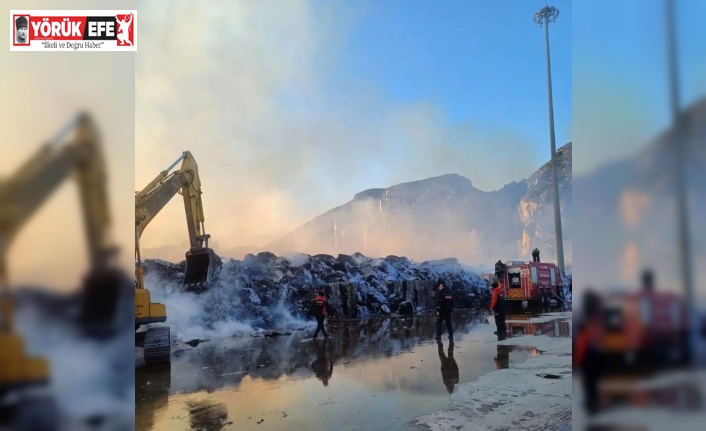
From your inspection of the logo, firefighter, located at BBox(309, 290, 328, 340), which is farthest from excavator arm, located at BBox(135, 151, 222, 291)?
the logo

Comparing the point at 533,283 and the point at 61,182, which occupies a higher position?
the point at 61,182

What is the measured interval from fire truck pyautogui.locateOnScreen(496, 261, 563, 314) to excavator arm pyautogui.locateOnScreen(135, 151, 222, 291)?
2.00 metres

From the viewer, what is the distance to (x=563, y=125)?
315cm

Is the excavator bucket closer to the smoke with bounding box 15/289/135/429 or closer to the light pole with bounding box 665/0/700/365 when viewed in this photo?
the smoke with bounding box 15/289/135/429

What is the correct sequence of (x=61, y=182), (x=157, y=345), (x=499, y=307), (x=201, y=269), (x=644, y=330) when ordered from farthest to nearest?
(x=499, y=307) → (x=201, y=269) → (x=157, y=345) → (x=61, y=182) → (x=644, y=330)

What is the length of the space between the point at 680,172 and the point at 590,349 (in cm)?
102

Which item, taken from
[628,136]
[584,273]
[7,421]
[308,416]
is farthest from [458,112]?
[7,421]

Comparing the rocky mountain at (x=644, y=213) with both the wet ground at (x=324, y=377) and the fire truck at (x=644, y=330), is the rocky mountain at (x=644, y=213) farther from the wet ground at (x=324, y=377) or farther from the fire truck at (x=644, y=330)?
the wet ground at (x=324, y=377)

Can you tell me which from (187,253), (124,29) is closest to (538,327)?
(187,253)

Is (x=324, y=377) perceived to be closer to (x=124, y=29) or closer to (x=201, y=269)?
(x=201, y=269)

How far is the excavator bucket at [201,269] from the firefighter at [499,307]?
190 cm

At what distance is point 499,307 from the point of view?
3.29 m

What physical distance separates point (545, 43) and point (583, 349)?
80.2 inches

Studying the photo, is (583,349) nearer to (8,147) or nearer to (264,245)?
(264,245)
